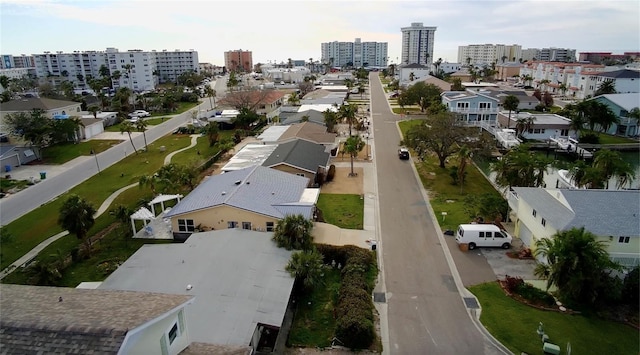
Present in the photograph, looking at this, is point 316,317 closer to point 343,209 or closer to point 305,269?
point 305,269

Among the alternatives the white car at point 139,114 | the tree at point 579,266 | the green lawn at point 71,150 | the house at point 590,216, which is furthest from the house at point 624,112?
the white car at point 139,114

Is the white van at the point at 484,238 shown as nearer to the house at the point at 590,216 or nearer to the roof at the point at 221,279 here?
the house at the point at 590,216

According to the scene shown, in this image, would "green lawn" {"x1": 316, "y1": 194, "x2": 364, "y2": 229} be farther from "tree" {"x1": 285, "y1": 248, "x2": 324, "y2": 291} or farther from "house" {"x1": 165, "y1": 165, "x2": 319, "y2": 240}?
"tree" {"x1": 285, "y1": 248, "x2": 324, "y2": 291}

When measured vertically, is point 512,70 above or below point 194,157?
above

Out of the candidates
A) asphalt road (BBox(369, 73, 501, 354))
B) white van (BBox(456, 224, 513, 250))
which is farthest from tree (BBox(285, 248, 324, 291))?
white van (BBox(456, 224, 513, 250))

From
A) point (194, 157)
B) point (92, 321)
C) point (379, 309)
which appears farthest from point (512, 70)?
point (92, 321)

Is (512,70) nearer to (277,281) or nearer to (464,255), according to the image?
(464,255)

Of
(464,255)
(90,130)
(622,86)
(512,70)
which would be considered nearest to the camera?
(464,255)
